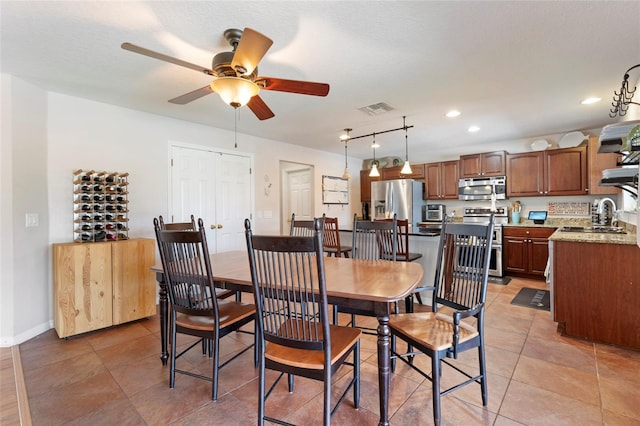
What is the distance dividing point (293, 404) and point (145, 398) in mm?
937

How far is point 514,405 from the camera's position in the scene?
1.83 m

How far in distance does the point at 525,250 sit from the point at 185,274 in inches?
196

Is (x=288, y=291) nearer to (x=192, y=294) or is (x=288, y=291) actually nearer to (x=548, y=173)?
(x=192, y=294)

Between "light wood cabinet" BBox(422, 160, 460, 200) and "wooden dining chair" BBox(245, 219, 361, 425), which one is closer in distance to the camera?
"wooden dining chair" BBox(245, 219, 361, 425)

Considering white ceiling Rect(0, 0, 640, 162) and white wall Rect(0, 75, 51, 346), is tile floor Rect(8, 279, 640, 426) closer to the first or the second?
white wall Rect(0, 75, 51, 346)

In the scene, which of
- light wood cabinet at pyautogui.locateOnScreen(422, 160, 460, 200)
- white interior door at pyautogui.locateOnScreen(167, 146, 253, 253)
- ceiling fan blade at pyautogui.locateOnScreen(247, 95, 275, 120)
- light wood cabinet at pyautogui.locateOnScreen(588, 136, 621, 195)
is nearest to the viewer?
ceiling fan blade at pyautogui.locateOnScreen(247, 95, 275, 120)

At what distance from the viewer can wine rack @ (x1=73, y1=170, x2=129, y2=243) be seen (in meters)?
3.10

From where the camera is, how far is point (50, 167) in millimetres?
3061

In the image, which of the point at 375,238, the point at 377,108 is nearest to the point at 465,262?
the point at 375,238

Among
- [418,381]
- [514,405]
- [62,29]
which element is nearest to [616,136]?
[514,405]

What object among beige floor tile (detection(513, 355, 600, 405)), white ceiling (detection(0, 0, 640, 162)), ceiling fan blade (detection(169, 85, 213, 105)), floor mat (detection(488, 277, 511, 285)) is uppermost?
white ceiling (detection(0, 0, 640, 162))

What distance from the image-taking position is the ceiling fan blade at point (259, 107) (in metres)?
2.34

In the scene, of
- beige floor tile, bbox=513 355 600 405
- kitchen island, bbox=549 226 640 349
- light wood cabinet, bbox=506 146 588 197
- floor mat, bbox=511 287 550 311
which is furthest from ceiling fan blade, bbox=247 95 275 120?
light wood cabinet, bbox=506 146 588 197

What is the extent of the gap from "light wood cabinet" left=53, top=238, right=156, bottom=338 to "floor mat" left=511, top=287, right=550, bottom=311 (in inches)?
Answer: 166
